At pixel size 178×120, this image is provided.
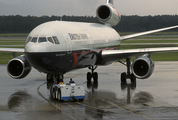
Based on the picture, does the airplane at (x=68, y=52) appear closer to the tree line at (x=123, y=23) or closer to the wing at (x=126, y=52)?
the wing at (x=126, y=52)

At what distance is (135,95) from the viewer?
1812 cm

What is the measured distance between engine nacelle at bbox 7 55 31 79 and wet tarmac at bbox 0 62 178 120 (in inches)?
40.4

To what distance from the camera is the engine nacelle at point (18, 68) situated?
19.6m

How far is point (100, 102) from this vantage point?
16109 millimetres

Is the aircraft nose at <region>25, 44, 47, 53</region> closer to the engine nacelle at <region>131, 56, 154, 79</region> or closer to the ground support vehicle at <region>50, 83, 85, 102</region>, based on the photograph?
the ground support vehicle at <region>50, 83, 85, 102</region>

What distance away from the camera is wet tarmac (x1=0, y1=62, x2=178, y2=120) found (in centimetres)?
1319

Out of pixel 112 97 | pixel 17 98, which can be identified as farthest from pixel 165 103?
pixel 17 98

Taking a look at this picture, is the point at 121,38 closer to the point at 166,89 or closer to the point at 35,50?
the point at 166,89

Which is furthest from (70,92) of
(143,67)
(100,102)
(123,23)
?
(123,23)

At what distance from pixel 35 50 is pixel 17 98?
128 inches

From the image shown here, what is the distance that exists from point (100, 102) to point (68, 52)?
126 inches

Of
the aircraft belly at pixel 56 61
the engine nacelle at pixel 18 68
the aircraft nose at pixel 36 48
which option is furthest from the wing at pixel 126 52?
the aircraft nose at pixel 36 48

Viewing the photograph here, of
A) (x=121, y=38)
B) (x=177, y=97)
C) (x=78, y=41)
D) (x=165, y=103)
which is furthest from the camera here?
(x=121, y=38)

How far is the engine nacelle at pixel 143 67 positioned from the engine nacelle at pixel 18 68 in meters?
6.40
